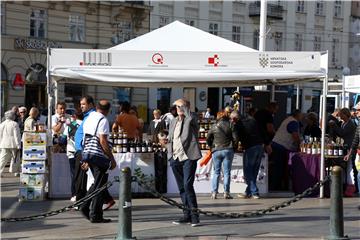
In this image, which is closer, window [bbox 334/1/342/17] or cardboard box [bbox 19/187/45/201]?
cardboard box [bbox 19/187/45/201]

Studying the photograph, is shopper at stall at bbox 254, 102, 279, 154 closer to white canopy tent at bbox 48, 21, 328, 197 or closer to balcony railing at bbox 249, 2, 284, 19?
white canopy tent at bbox 48, 21, 328, 197

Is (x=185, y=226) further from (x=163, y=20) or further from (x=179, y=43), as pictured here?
(x=163, y=20)

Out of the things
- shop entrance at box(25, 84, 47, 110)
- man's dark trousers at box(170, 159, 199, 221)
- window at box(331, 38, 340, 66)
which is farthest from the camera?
window at box(331, 38, 340, 66)

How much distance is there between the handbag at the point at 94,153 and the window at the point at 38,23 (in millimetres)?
29556

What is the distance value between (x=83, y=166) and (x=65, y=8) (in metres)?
31.1

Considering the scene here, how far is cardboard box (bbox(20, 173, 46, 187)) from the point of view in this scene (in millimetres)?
12438

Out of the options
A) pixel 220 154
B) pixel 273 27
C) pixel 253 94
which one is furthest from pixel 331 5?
pixel 220 154

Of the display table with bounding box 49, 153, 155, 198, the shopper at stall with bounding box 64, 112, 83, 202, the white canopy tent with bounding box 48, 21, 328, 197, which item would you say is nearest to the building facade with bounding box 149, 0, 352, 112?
the white canopy tent with bounding box 48, 21, 328, 197

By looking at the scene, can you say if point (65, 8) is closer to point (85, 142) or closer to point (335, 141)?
point (335, 141)

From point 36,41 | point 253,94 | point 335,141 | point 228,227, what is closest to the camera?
point 228,227

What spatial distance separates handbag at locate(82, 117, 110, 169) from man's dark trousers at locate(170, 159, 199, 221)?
3.40 ft

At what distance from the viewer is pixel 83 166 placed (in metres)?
10.2

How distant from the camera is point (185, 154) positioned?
9945 millimetres

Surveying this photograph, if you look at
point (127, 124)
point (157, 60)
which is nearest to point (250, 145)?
point (157, 60)
